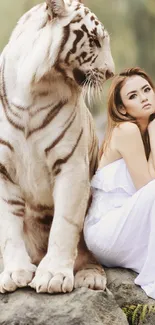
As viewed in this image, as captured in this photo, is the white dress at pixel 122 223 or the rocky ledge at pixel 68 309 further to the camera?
the white dress at pixel 122 223

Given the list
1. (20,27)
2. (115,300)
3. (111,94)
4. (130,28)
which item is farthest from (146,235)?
(130,28)

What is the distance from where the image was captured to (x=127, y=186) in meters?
2.36

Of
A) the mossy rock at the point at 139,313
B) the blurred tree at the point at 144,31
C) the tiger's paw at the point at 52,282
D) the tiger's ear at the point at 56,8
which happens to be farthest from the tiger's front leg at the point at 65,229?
the blurred tree at the point at 144,31

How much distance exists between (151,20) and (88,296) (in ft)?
10.2

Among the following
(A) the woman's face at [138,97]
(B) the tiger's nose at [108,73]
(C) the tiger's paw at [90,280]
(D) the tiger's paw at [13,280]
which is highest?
(B) the tiger's nose at [108,73]

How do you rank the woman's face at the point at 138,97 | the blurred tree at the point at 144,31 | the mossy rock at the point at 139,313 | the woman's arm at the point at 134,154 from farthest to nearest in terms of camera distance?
the blurred tree at the point at 144,31, the woman's face at the point at 138,97, the woman's arm at the point at 134,154, the mossy rock at the point at 139,313

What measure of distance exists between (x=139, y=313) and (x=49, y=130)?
71 cm

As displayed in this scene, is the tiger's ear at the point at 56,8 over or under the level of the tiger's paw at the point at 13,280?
over

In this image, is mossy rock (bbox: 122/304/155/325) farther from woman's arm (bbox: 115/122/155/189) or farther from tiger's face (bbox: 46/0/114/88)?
tiger's face (bbox: 46/0/114/88)

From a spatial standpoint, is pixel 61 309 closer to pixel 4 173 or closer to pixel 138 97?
pixel 4 173

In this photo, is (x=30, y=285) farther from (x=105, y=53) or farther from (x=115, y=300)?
(x=105, y=53)

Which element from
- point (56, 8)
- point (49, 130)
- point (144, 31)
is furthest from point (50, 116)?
point (144, 31)

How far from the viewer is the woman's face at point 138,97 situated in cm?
247

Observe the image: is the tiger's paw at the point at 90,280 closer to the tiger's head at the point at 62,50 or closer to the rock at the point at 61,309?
the rock at the point at 61,309
